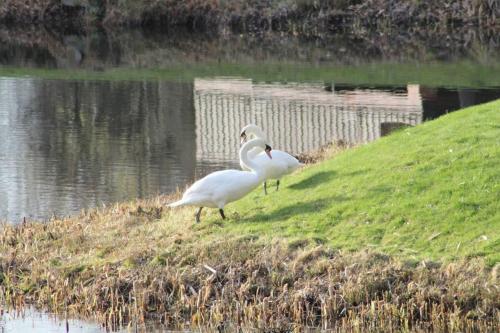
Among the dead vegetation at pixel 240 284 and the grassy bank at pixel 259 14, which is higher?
the dead vegetation at pixel 240 284

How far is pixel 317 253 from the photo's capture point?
594 inches

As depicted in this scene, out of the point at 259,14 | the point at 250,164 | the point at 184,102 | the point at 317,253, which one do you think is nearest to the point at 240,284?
the point at 317,253

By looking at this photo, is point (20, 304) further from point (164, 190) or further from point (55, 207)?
point (164, 190)

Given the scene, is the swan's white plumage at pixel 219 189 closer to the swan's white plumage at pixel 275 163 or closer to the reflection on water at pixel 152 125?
the swan's white plumage at pixel 275 163

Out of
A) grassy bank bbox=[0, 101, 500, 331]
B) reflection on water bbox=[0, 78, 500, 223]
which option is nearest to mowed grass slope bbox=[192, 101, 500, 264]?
grassy bank bbox=[0, 101, 500, 331]

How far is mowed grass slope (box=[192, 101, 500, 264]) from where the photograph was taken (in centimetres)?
1512

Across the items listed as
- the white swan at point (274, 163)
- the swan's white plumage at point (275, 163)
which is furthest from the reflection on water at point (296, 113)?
the swan's white plumage at point (275, 163)

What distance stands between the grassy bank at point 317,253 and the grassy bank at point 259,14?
40750 mm

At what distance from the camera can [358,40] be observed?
179 feet

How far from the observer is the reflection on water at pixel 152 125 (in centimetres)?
2531

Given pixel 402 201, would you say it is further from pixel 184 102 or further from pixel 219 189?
pixel 184 102

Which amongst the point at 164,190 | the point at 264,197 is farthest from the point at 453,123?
the point at 164,190

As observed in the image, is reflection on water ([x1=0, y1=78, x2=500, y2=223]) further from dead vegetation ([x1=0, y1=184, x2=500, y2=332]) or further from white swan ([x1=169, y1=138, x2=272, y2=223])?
white swan ([x1=169, y1=138, x2=272, y2=223])

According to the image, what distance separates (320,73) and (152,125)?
37.3 feet
